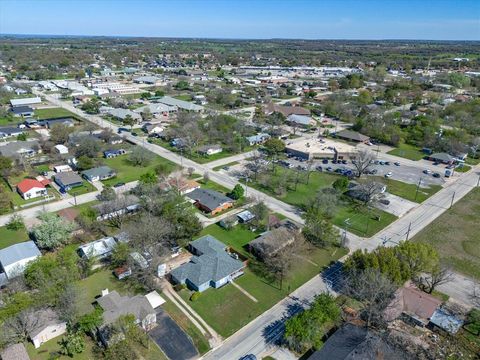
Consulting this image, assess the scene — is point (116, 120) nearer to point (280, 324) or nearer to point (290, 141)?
point (290, 141)

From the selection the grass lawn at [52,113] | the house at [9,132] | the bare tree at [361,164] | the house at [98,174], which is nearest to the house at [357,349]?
the bare tree at [361,164]

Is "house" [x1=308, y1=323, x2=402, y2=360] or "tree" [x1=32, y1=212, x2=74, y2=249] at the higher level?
"tree" [x1=32, y1=212, x2=74, y2=249]

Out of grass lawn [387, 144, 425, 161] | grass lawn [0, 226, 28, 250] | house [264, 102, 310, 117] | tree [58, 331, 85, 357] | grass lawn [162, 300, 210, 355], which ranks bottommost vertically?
grass lawn [162, 300, 210, 355]

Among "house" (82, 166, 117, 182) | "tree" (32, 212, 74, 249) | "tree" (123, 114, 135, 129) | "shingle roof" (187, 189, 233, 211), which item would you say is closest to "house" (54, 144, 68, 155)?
"house" (82, 166, 117, 182)

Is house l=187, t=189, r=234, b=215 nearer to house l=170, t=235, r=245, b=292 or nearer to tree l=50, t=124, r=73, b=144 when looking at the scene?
house l=170, t=235, r=245, b=292

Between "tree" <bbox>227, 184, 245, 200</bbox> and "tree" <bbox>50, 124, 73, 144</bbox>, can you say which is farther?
"tree" <bbox>50, 124, 73, 144</bbox>
